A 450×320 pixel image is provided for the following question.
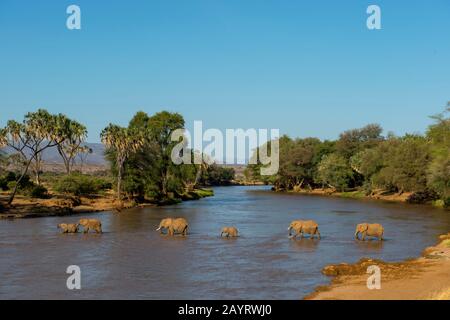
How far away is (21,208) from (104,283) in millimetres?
36778

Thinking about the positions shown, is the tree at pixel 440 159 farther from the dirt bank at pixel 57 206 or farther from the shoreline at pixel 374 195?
the dirt bank at pixel 57 206

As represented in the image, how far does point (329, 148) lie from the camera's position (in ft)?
405

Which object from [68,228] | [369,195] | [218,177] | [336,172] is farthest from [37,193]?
[218,177]

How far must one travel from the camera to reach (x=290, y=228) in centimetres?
3938

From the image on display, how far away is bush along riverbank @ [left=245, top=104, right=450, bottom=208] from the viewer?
67.2m

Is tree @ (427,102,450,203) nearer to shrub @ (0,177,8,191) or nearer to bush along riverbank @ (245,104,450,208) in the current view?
bush along riverbank @ (245,104,450,208)

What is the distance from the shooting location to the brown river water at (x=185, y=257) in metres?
21.9

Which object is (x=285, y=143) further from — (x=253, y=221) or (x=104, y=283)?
(x=104, y=283)

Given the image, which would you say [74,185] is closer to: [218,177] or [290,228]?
[290,228]

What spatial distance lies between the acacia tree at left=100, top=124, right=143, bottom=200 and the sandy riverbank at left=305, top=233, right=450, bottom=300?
48.4m

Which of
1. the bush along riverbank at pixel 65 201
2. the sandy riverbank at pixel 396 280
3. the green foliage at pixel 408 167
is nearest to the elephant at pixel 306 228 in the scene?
the sandy riverbank at pixel 396 280

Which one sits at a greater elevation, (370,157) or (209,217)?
(370,157)

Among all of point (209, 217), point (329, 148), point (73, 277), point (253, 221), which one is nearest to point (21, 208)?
point (209, 217)
